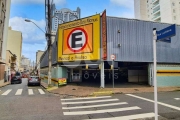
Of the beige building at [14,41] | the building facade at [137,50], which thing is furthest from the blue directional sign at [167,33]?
the beige building at [14,41]

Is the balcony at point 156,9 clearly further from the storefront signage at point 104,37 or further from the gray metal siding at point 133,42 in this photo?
the storefront signage at point 104,37

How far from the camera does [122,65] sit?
76.7 ft

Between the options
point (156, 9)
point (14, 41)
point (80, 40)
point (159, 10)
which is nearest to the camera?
point (80, 40)

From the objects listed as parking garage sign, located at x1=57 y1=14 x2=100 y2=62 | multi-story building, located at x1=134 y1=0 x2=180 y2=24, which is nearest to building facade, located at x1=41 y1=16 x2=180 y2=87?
parking garage sign, located at x1=57 y1=14 x2=100 y2=62

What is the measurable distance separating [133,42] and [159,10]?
169 ft

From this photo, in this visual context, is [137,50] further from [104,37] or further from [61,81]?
[61,81]

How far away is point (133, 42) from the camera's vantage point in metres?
15.4

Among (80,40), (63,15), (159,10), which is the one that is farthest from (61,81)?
(159,10)

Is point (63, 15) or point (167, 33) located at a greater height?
point (63, 15)

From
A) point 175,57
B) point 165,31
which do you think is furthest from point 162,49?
point 165,31

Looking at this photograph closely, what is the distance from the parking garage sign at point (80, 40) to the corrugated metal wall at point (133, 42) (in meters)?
1.27

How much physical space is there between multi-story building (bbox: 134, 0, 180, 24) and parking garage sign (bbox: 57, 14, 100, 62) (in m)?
47.2

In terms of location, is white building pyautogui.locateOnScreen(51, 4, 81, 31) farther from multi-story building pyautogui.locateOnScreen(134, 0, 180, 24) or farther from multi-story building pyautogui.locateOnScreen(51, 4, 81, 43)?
multi-story building pyautogui.locateOnScreen(134, 0, 180, 24)

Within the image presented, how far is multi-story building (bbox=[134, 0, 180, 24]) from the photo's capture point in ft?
171
